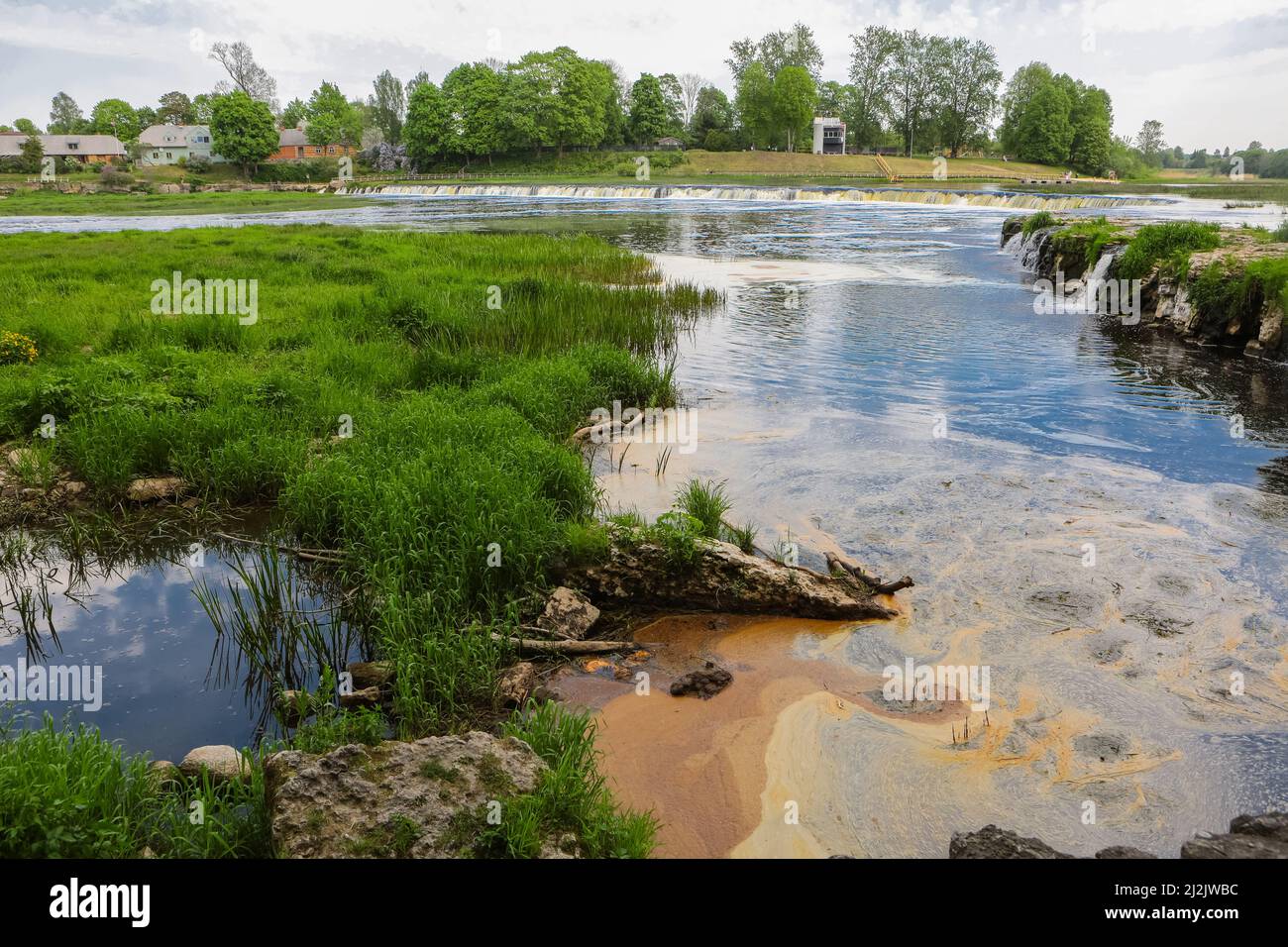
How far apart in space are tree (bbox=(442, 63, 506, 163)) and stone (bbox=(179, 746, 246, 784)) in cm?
11535

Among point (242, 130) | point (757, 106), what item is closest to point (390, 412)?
point (242, 130)

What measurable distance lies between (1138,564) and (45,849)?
867 cm

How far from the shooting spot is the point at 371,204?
68.0 m

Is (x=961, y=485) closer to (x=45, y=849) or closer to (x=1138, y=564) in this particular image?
(x=1138, y=564)

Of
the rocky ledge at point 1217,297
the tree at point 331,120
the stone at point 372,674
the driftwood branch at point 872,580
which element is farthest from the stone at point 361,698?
the tree at point 331,120

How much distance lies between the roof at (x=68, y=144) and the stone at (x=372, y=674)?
5121 inches

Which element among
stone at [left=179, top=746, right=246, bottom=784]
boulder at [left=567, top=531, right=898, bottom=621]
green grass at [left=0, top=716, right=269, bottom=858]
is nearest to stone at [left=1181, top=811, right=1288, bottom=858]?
boulder at [left=567, top=531, right=898, bottom=621]

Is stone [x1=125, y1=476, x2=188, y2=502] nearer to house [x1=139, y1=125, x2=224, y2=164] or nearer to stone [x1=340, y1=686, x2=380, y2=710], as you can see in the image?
stone [x1=340, y1=686, x2=380, y2=710]

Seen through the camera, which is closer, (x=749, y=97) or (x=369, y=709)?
(x=369, y=709)

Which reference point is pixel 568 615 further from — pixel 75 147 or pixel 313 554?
pixel 75 147

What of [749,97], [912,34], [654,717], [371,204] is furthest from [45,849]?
[912,34]

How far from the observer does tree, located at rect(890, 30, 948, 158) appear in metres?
135

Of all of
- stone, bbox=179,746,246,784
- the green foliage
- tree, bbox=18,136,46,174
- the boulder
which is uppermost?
tree, bbox=18,136,46,174

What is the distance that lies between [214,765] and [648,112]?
127291mm
